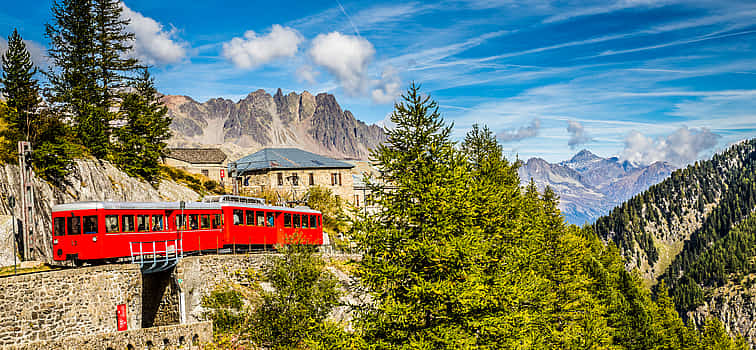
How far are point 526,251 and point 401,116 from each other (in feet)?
26.1

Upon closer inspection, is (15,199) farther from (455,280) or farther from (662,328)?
(662,328)

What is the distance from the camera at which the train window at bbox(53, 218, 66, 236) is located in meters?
20.8

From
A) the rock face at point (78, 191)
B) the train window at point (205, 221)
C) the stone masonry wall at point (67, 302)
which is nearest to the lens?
the stone masonry wall at point (67, 302)

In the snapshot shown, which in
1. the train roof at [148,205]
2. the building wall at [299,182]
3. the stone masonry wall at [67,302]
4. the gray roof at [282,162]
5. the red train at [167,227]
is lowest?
the stone masonry wall at [67,302]

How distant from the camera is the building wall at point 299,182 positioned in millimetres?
62031

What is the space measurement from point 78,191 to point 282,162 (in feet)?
113

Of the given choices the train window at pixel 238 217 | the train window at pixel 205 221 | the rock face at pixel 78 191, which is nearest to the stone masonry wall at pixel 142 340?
the train window at pixel 205 221

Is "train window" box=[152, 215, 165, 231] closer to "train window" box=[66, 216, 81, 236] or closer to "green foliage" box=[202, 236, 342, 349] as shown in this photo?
"train window" box=[66, 216, 81, 236]

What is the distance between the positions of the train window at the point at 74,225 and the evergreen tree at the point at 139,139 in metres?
19.3

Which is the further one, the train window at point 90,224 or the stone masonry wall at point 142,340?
the train window at point 90,224

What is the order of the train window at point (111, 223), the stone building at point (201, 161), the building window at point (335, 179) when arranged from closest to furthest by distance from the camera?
the train window at point (111, 223) → the building window at point (335, 179) → the stone building at point (201, 161)

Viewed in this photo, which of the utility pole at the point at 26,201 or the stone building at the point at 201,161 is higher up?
the stone building at the point at 201,161

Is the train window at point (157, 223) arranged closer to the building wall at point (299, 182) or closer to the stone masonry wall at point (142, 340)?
the stone masonry wall at point (142, 340)

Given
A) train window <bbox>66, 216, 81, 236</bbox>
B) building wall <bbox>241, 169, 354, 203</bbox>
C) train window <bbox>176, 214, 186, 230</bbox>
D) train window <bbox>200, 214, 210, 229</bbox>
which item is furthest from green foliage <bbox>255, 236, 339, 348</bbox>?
building wall <bbox>241, 169, 354, 203</bbox>
